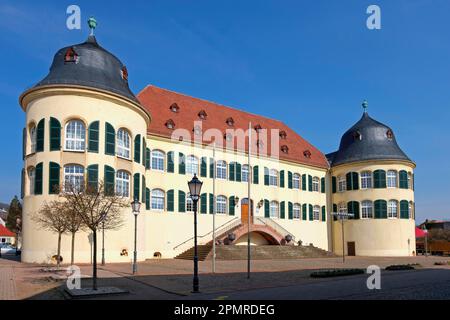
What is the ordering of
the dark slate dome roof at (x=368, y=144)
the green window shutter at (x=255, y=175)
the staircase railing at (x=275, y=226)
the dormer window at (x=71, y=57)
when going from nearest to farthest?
the dormer window at (x=71, y=57)
the staircase railing at (x=275, y=226)
the green window shutter at (x=255, y=175)
the dark slate dome roof at (x=368, y=144)

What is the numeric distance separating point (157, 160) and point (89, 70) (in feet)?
26.3

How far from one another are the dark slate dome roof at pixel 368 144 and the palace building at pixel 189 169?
0.12 metres

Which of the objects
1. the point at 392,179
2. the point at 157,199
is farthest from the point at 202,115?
the point at 392,179

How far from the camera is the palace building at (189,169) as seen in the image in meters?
25.4

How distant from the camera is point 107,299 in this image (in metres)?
12.2

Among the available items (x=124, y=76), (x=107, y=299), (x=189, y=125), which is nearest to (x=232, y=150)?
(x=189, y=125)

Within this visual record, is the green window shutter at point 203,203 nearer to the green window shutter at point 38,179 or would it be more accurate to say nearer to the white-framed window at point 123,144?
the white-framed window at point 123,144

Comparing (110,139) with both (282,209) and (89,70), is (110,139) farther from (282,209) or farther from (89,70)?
(282,209)

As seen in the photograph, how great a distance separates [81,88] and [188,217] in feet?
40.6

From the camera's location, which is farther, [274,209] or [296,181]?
[296,181]

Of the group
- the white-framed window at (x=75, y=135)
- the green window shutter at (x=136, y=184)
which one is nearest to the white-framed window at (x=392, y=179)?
the green window shutter at (x=136, y=184)

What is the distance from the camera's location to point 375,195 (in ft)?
135

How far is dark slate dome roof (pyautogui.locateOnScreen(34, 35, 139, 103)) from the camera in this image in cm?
2584
